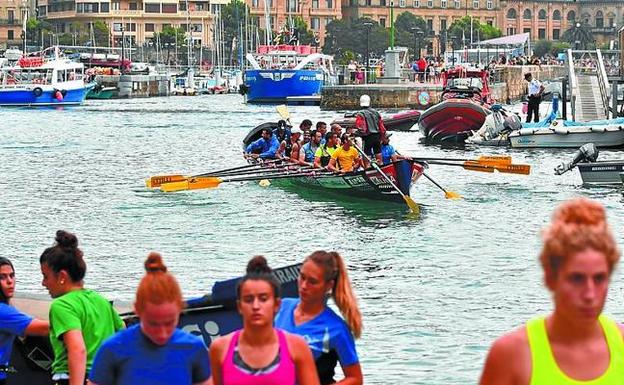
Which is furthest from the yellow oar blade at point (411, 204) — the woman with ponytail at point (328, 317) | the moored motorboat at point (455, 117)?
the moored motorboat at point (455, 117)

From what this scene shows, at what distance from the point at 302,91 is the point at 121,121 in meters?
22.8

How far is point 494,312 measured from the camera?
17156 mm

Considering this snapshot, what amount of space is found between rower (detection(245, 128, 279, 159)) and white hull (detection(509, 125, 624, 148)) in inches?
500

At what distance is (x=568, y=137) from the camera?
140 ft

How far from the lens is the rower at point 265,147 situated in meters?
31.8

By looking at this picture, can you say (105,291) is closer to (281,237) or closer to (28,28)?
(281,237)

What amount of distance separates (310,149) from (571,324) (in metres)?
25.4

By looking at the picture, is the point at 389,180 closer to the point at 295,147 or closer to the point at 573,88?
the point at 295,147

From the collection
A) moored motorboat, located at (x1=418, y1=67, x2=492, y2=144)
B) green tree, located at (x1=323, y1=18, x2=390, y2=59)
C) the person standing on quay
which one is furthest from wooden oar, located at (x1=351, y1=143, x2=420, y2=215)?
green tree, located at (x1=323, y1=18, x2=390, y2=59)

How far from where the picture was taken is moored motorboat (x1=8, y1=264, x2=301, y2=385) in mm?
9141

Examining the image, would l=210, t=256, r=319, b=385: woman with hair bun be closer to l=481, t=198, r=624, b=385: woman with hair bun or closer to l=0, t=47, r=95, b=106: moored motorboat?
l=481, t=198, r=624, b=385: woman with hair bun

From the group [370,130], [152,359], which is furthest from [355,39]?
[152,359]

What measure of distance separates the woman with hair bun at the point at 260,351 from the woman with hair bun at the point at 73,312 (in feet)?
5.26

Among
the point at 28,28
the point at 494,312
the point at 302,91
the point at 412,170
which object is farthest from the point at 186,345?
the point at 28,28
